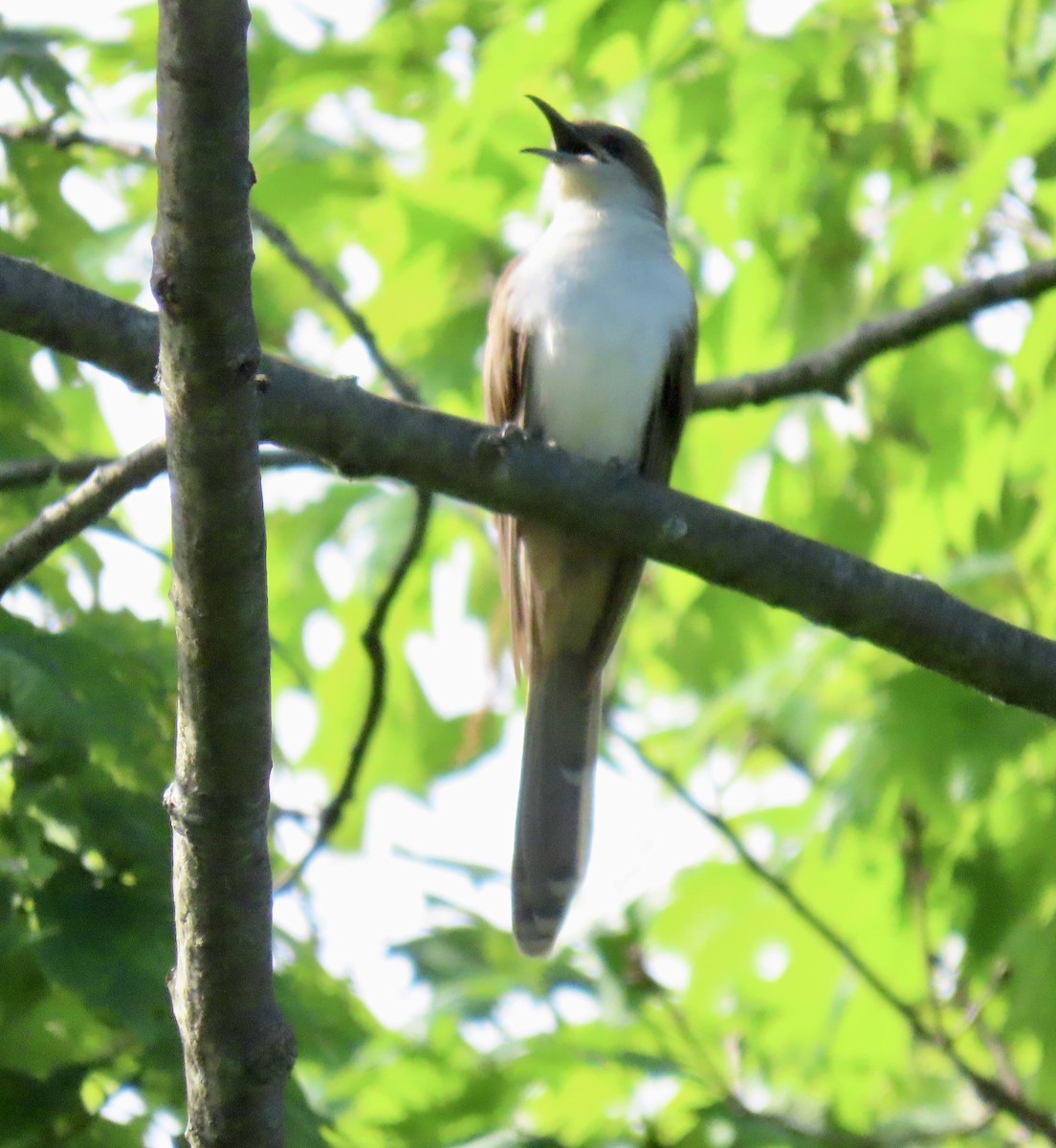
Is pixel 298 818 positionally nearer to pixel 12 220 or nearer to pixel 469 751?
pixel 469 751

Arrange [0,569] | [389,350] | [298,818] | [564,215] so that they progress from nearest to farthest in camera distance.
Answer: [0,569]
[298,818]
[564,215]
[389,350]

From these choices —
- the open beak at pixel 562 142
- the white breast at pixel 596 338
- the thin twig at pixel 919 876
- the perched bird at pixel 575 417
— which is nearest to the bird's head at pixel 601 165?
the open beak at pixel 562 142

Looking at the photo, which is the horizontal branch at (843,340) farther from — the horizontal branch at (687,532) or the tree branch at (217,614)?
the tree branch at (217,614)

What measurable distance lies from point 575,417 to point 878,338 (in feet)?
4.32

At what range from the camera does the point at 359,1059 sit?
5871 millimetres

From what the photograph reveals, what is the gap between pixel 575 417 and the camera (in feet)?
20.6

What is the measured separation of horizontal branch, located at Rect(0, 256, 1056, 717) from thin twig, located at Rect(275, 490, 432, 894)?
2.48ft

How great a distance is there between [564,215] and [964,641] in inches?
129

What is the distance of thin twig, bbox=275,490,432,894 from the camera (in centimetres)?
503

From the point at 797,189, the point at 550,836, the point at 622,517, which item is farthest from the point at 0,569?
the point at 797,189

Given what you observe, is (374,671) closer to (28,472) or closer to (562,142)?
(28,472)

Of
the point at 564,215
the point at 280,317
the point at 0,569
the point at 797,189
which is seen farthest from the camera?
the point at 280,317

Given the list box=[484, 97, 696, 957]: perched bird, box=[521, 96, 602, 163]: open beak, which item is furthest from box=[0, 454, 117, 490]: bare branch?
box=[521, 96, 602, 163]: open beak

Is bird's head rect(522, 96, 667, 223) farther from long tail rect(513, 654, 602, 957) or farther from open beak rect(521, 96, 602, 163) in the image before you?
long tail rect(513, 654, 602, 957)
